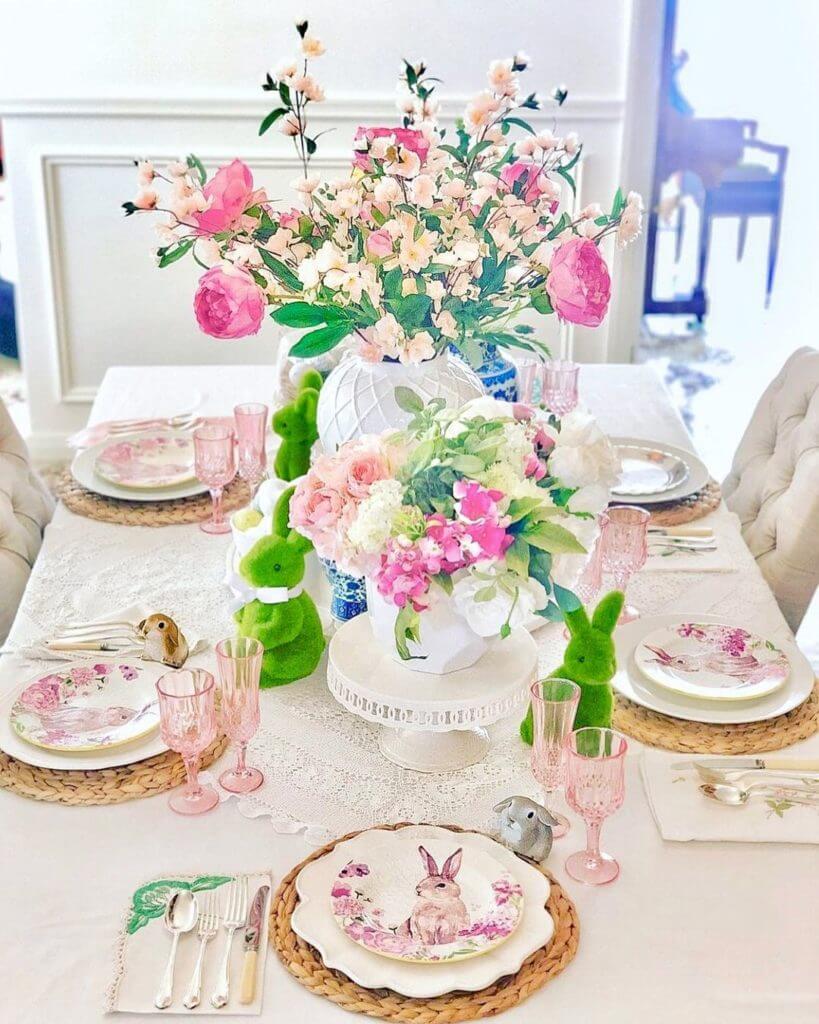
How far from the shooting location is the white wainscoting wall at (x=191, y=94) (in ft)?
11.5

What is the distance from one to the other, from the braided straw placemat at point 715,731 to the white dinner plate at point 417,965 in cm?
30

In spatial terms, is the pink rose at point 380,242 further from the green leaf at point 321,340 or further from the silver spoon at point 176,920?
the silver spoon at point 176,920

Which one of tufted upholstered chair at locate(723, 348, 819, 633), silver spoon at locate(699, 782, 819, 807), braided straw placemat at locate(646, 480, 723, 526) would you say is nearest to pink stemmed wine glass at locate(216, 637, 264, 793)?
silver spoon at locate(699, 782, 819, 807)

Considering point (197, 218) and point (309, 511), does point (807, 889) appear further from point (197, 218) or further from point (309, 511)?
point (197, 218)

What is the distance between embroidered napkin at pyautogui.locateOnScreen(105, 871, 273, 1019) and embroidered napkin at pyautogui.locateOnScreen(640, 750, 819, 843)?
1.37 feet

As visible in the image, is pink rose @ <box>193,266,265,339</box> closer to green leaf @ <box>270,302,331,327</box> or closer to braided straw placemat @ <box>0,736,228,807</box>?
green leaf @ <box>270,302,331,327</box>

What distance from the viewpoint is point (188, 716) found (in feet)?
4.24

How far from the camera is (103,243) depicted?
12.1ft

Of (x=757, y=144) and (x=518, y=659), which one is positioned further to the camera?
(x=757, y=144)

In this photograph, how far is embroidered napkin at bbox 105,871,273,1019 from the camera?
109 centimetres

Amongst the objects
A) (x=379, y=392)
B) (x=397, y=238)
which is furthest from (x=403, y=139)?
(x=379, y=392)

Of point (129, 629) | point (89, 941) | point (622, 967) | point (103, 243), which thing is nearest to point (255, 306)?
point (129, 629)

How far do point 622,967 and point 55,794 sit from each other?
23.9 inches

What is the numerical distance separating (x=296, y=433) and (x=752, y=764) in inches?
30.2
